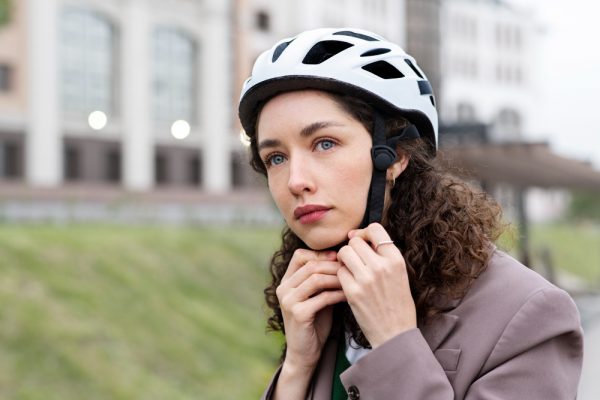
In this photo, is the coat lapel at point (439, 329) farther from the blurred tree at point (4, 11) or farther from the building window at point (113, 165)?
the building window at point (113, 165)

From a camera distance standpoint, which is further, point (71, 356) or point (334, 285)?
point (71, 356)

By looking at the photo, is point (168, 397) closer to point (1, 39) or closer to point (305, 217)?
point (305, 217)

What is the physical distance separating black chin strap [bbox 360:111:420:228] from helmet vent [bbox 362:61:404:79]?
14cm

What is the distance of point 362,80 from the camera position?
223 cm

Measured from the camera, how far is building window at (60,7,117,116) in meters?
44.1

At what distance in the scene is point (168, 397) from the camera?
44.9 feet

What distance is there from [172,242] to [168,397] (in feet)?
31.6

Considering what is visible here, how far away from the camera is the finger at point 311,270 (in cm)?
223

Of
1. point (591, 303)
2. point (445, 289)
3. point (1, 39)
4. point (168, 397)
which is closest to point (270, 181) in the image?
point (445, 289)

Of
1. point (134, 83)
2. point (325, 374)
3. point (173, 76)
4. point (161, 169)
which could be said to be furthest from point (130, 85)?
point (325, 374)

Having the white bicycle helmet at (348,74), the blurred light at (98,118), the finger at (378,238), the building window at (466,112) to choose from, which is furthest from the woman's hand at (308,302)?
the building window at (466,112)

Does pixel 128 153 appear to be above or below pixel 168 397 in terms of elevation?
above

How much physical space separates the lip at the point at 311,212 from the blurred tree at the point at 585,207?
8005 cm

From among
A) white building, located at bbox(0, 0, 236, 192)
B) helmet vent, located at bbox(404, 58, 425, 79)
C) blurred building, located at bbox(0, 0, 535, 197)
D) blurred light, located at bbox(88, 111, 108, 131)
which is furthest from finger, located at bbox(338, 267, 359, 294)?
white building, located at bbox(0, 0, 236, 192)
